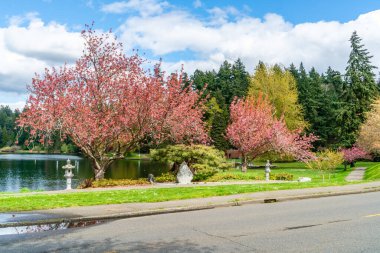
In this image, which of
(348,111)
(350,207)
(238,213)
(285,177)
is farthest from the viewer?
(348,111)

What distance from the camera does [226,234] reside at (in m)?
8.34

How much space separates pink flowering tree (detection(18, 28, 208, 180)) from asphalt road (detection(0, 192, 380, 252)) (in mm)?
12869

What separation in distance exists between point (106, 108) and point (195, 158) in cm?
703

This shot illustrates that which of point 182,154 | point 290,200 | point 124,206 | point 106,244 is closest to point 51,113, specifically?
point 182,154

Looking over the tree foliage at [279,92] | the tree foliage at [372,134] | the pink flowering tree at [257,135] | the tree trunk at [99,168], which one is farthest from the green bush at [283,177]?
the tree foliage at [279,92]

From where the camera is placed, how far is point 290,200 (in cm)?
1440

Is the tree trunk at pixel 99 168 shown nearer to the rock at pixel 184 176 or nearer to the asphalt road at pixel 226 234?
the rock at pixel 184 176

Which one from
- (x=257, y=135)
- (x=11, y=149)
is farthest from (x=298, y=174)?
(x=11, y=149)

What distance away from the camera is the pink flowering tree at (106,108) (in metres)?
22.8

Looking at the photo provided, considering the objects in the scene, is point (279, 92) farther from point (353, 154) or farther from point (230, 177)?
point (230, 177)

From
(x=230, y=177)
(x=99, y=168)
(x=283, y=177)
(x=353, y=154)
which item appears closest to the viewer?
(x=99, y=168)

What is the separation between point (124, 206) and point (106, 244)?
4935 millimetres

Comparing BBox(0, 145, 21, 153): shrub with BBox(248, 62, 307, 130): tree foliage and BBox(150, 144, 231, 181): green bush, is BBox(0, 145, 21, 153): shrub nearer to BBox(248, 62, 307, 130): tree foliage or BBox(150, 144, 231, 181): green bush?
BBox(248, 62, 307, 130): tree foliage

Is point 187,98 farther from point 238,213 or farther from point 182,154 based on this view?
point 238,213
